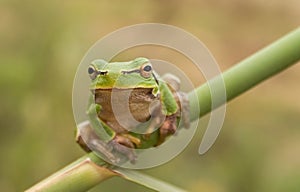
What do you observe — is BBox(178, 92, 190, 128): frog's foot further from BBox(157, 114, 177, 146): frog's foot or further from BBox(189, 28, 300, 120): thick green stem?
→ BBox(189, 28, 300, 120): thick green stem

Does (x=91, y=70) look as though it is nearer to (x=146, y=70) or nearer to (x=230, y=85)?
(x=146, y=70)

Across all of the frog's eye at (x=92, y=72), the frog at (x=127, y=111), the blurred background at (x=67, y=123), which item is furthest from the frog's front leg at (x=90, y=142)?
the blurred background at (x=67, y=123)

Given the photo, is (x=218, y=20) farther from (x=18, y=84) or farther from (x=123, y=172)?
(x=123, y=172)

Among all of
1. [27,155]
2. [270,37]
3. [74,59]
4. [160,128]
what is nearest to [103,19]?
[270,37]

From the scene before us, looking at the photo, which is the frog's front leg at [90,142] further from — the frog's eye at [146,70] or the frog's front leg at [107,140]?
the frog's eye at [146,70]

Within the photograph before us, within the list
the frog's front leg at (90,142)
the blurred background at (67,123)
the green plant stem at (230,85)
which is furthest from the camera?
the blurred background at (67,123)

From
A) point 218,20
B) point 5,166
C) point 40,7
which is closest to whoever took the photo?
point 5,166

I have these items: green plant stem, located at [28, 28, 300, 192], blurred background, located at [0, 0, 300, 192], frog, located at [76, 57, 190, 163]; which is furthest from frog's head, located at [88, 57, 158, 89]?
blurred background, located at [0, 0, 300, 192]
